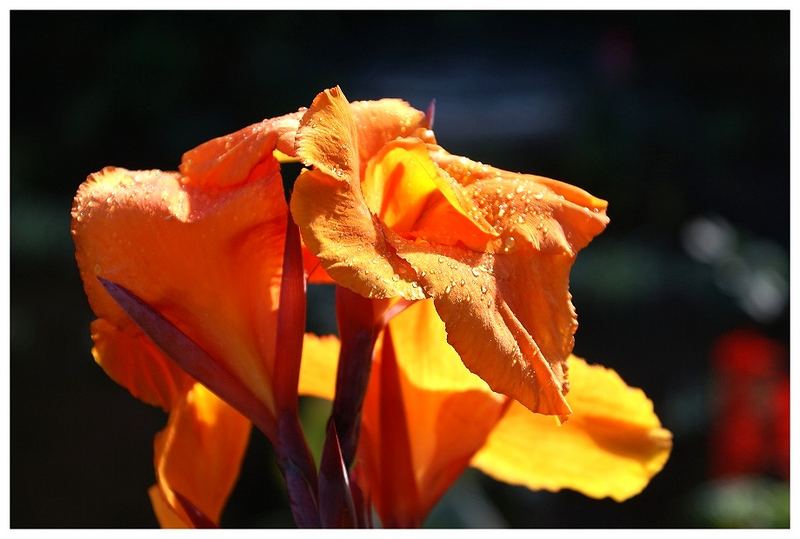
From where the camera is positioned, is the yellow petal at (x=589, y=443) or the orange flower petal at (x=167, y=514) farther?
the yellow petal at (x=589, y=443)

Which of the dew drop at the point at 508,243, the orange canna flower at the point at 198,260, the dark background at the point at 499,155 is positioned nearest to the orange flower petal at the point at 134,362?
the orange canna flower at the point at 198,260

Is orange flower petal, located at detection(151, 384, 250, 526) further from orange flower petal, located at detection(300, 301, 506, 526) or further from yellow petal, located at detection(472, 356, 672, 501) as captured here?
yellow petal, located at detection(472, 356, 672, 501)

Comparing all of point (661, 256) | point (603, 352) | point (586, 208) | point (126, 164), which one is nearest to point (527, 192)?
point (586, 208)

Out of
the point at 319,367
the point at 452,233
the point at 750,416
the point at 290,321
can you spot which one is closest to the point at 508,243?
the point at 452,233

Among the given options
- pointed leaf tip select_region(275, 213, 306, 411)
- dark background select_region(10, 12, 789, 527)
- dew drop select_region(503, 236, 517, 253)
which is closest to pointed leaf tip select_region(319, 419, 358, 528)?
pointed leaf tip select_region(275, 213, 306, 411)

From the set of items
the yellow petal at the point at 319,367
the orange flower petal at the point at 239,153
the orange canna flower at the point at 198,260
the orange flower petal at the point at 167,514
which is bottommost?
the orange flower petal at the point at 167,514

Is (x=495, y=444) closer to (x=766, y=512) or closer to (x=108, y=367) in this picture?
(x=108, y=367)

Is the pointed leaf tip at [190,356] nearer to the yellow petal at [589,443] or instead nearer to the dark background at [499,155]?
the yellow petal at [589,443]
